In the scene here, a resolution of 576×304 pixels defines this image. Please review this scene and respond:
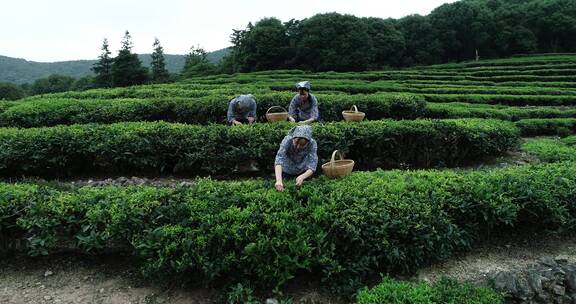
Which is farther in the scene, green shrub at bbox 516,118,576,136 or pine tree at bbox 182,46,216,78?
pine tree at bbox 182,46,216,78

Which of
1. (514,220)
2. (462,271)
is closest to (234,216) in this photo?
(462,271)

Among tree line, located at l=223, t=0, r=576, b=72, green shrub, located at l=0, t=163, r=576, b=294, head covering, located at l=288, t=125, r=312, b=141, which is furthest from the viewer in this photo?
tree line, located at l=223, t=0, r=576, b=72

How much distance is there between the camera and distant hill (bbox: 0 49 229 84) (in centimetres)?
10982

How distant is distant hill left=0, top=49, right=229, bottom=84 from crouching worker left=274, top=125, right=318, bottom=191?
105406 millimetres

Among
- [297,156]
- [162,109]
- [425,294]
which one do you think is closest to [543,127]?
[297,156]

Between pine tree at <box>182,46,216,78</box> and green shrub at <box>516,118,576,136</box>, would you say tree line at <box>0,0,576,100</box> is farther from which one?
green shrub at <box>516,118,576,136</box>

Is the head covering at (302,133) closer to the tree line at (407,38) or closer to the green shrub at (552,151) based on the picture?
the green shrub at (552,151)

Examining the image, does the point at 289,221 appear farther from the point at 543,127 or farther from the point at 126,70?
the point at 126,70

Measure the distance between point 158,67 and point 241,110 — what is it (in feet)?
194

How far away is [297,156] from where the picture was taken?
6.29m

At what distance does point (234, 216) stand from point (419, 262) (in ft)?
7.26

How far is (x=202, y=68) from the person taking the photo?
62.2 m

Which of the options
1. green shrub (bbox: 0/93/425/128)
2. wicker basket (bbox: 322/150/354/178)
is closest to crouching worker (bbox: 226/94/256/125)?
green shrub (bbox: 0/93/425/128)

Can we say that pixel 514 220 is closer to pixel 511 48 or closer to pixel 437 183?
pixel 437 183
